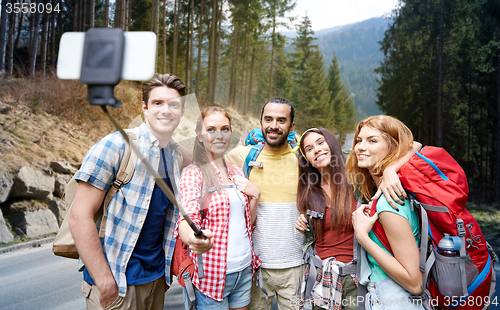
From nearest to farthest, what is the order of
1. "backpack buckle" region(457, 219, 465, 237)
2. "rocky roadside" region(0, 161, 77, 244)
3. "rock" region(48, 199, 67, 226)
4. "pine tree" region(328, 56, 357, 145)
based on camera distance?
"backpack buckle" region(457, 219, 465, 237) < "rocky roadside" region(0, 161, 77, 244) < "rock" region(48, 199, 67, 226) < "pine tree" region(328, 56, 357, 145)

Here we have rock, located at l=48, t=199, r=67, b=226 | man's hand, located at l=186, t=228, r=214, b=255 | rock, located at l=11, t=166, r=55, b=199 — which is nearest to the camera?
man's hand, located at l=186, t=228, r=214, b=255

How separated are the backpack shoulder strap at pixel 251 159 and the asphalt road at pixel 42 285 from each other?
2741 millimetres

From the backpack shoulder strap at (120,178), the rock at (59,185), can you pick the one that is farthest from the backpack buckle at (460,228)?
the rock at (59,185)

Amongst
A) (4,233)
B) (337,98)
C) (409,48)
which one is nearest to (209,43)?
(409,48)

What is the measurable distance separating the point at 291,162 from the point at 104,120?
40.1ft

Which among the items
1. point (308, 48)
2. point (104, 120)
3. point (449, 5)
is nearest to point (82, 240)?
point (104, 120)

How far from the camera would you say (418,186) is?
1773mm

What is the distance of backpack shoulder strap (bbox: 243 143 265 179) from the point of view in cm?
288

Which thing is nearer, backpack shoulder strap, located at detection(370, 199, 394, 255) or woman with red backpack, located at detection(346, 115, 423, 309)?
woman with red backpack, located at detection(346, 115, 423, 309)

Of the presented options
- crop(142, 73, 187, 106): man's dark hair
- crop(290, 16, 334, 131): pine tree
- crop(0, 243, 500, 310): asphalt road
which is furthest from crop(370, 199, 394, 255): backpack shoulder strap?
crop(290, 16, 334, 131): pine tree

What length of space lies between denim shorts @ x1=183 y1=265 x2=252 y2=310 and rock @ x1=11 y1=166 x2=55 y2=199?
6.73 m

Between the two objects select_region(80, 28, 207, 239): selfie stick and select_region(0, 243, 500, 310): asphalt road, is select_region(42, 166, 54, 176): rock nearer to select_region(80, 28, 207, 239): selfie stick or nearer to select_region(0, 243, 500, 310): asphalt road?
select_region(0, 243, 500, 310): asphalt road

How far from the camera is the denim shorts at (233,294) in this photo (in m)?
2.13

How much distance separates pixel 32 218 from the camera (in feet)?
21.9
